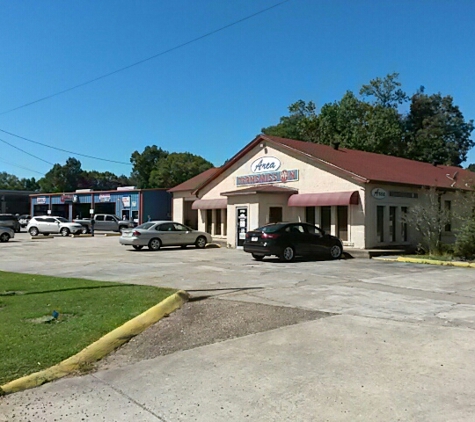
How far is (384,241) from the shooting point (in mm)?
23297

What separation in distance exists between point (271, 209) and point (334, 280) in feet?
42.0

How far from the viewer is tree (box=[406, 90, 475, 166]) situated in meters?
53.3

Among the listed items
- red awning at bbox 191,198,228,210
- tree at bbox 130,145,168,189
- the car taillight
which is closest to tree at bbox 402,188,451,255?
the car taillight

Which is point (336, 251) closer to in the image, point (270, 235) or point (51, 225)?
point (270, 235)

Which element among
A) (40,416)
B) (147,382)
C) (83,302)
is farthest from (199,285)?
(40,416)

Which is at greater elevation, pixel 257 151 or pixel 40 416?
pixel 257 151

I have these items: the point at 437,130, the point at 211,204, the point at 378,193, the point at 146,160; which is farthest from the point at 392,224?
the point at 146,160

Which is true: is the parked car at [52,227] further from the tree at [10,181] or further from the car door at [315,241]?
the tree at [10,181]

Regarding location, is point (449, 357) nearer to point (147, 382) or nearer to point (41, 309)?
point (147, 382)

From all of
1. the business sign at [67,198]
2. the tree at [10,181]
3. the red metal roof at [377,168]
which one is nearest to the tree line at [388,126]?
the red metal roof at [377,168]

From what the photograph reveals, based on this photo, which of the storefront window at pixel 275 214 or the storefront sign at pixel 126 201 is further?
the storefront sign at pixel 126 201

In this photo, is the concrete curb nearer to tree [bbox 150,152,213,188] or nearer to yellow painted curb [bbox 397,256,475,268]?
yellow painted curb [bbox 397,256,475,268]

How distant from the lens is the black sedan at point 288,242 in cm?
1862

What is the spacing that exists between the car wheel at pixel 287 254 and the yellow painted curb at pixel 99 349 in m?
10.2
